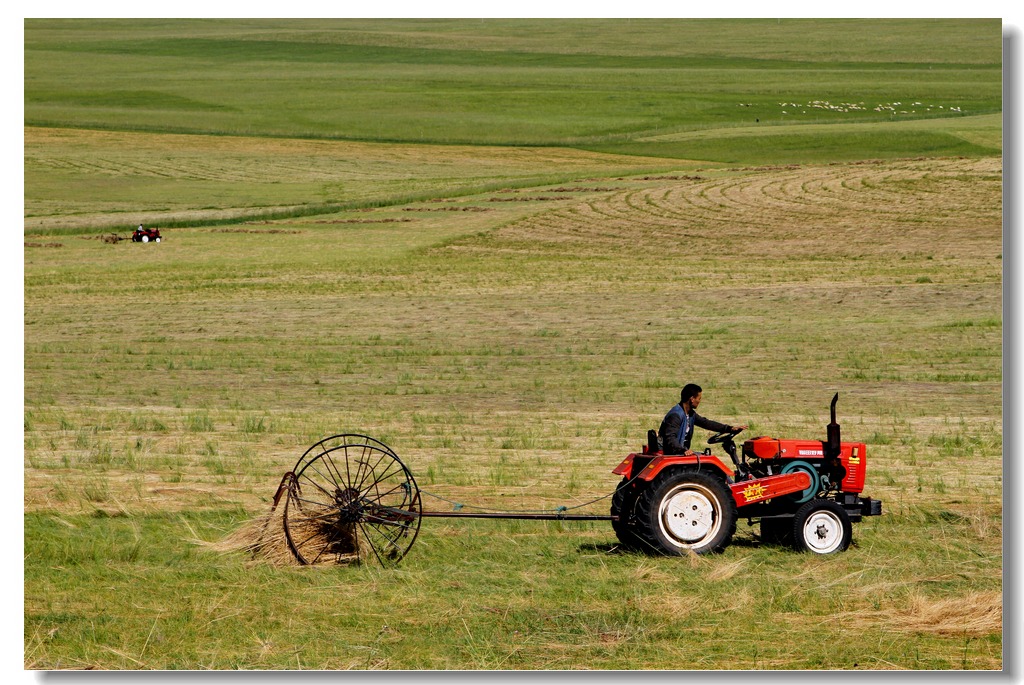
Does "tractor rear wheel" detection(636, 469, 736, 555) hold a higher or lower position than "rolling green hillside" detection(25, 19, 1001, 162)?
lower

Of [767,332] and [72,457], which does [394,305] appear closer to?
[767,332]

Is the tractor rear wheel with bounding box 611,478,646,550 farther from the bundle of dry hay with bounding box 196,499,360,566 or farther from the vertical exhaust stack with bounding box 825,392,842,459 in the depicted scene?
the bundle of dry hay with bounding box 196,499,360,566

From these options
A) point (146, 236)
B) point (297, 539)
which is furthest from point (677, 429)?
point (146, 236)

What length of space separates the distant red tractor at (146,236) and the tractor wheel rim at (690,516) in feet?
127

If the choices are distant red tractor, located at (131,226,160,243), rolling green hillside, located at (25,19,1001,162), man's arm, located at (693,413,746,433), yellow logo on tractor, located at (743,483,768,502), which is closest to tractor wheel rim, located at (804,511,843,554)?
yellow logo on tractor, located at (743,483,768,502)

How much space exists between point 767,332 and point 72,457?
1768 centimetres

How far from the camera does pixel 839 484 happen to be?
13016mm

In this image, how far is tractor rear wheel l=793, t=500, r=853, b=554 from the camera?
12695mm

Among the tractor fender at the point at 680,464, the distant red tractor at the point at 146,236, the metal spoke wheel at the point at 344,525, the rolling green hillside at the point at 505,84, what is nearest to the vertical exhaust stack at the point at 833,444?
the tractor fender at the point at 680,464

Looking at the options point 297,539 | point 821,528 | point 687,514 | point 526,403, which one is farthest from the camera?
point 526,403

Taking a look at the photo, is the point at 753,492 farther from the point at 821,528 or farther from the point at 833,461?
the point at 833,461

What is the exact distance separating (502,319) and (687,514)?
21816 mm

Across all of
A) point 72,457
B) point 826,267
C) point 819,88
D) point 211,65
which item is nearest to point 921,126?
point 819,88

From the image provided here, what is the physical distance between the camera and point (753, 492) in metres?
12.5
